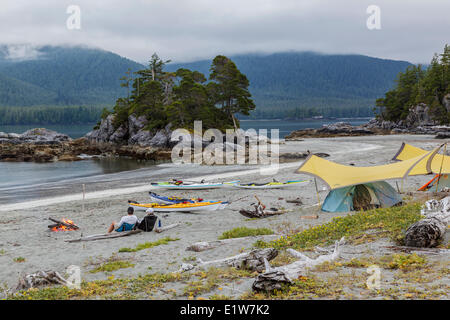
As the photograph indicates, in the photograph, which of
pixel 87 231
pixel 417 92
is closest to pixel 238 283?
pixel 87 231

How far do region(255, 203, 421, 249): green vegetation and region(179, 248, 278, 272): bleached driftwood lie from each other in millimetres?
1491

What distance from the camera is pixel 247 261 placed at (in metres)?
10.2

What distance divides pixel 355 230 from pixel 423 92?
98161mm

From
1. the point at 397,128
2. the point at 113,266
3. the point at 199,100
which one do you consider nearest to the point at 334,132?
the point at 397,128

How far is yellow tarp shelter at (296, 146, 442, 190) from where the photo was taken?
55.3 feet

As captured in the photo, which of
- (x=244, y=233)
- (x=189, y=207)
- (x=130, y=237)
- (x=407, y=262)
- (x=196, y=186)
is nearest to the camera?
(x=407, y=262)

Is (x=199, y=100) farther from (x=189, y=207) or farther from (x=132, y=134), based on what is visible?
(x=189, y=207)

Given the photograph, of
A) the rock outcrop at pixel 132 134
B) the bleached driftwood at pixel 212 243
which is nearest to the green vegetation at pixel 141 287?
the bleached driftwood at pixel 212 243

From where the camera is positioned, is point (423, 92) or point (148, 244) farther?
point (423, 92)

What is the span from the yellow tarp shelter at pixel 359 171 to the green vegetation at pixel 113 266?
370 inches

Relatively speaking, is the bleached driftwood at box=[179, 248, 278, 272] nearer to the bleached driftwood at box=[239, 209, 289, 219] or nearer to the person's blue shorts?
the person's blue shorts

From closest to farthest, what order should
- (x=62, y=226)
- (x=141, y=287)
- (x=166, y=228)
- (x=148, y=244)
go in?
(x=141, y=287), (x=148, y=244), (x=166, y=228), (x=62, y=226)

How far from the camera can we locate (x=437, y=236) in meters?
10.5
